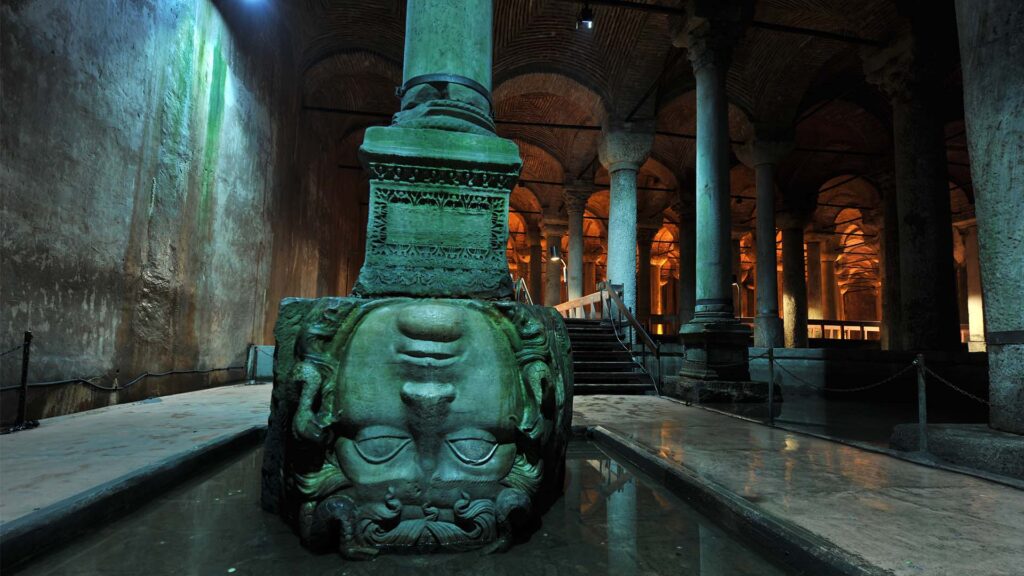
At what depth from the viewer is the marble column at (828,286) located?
862 inches

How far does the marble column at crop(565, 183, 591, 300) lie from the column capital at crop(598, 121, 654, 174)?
185 inches

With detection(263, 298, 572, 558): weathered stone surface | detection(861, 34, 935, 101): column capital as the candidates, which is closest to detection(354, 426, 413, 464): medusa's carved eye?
detection(263, 298, 572, 558): weathered stone surface

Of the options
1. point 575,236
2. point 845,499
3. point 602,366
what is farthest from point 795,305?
point 845,499

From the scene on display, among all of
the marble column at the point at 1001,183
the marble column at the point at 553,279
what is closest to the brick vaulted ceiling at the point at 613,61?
the marble column at the point at 1001,183

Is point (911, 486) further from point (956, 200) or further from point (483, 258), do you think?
point (956, 200)

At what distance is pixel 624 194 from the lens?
11.8 metres

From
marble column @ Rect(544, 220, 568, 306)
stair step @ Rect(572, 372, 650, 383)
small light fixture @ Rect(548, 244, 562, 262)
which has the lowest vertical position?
stair step @ Rect(572, 372, 650, 383)

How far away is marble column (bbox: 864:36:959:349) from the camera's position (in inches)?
309

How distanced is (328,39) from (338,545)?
11878 mm

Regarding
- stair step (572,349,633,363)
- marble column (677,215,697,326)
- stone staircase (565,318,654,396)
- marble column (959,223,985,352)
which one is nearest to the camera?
stone staircase (565,318,654,396)

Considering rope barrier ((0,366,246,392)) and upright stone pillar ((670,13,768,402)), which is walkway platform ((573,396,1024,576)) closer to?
upright stone pillar ((670,13,768,402))

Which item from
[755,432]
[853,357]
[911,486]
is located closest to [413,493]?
[911,486]

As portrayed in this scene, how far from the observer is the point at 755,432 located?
15.0ft

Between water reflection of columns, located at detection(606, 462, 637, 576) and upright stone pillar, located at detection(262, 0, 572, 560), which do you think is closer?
water reflection of columns, located at detection(606, 462, 637, 576)
